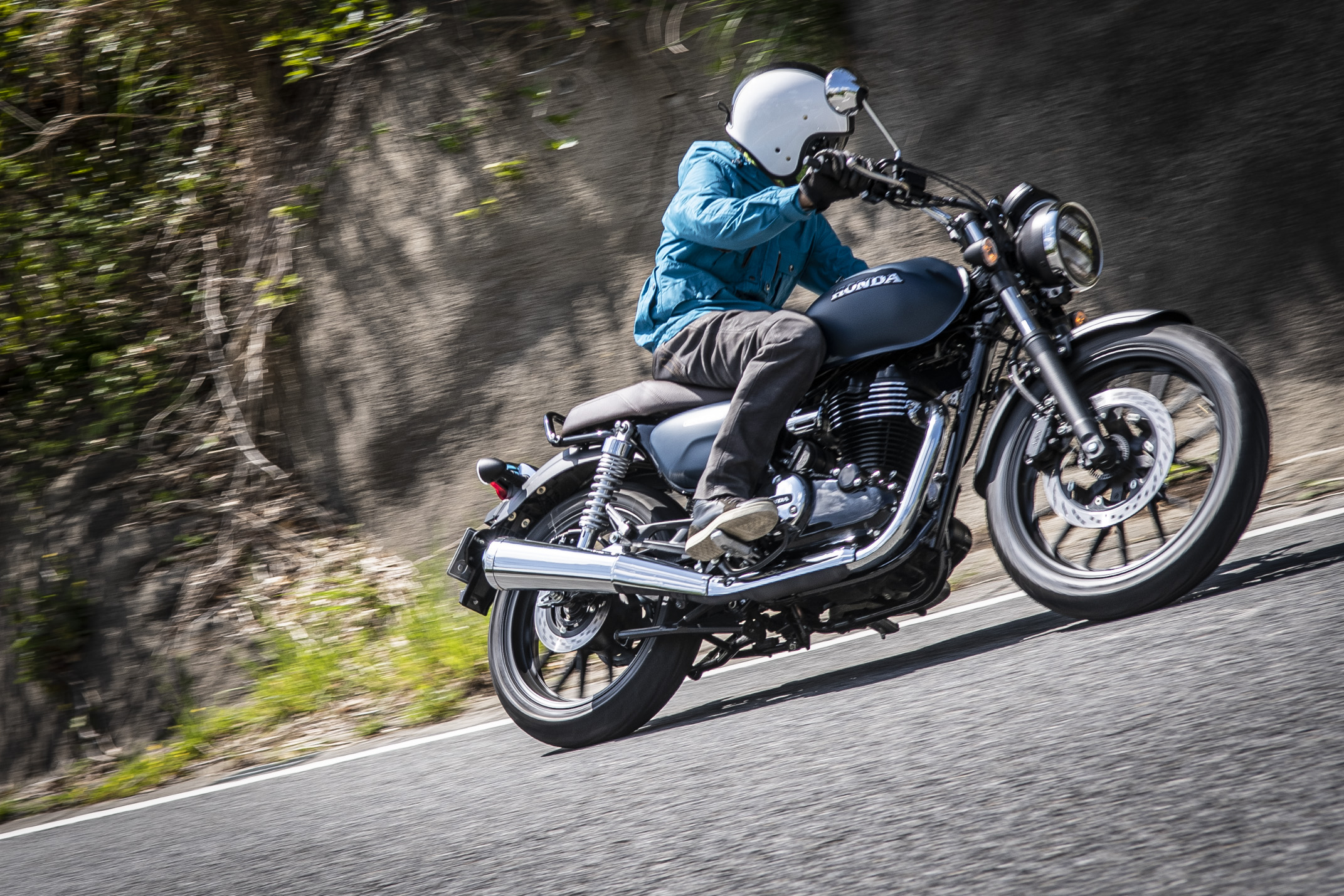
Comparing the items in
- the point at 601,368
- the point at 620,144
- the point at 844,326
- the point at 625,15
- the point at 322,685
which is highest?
the point at 625,15

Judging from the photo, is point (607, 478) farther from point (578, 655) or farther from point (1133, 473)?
point (1133, 473)

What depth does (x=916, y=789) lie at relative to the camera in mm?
2123

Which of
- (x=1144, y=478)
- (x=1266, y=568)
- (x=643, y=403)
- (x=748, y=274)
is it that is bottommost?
(x=1266, y=568)

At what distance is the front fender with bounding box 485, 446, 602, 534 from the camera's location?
377 centimetres

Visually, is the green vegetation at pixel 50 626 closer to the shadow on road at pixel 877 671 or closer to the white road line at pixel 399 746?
the white road line at pixel 399 746

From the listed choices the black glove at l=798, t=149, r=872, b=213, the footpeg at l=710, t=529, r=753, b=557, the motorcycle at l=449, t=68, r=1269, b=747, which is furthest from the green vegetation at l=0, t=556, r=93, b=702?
the black glove at l=798, t=149, r=872, b=213

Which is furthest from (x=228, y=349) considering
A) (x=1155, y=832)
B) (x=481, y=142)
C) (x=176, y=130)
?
(x=1155, y=832)

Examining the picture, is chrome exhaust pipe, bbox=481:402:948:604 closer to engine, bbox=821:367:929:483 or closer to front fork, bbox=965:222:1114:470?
engine, bbox=821:367:929:483

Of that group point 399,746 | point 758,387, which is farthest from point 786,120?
point 399,746

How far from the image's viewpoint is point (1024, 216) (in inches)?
121

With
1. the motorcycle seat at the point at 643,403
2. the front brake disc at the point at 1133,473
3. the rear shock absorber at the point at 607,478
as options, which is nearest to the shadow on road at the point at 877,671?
the front brake disc at the point at 1133,473

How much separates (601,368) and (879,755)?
4257 mm

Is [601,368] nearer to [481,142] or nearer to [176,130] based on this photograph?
[481,142]

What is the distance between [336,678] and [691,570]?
2.77 metres
